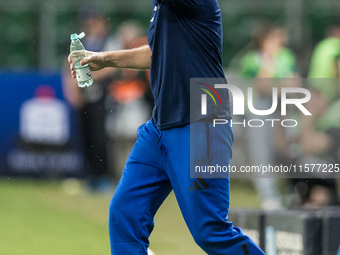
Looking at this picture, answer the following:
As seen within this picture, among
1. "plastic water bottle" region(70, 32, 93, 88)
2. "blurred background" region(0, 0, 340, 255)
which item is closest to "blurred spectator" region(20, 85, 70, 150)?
"blurred background" region(0, 0, 340, 255)

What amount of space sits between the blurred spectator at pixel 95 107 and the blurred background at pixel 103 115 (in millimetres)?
20

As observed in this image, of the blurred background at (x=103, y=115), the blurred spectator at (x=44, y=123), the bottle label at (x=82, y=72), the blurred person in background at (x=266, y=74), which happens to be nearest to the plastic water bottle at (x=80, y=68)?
the bottle label at (x=82, y=72)

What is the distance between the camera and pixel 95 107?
1080cm

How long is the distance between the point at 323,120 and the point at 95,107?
11.0 feet

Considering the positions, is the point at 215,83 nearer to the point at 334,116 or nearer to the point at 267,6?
the point at 334,116

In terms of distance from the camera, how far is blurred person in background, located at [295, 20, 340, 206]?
8445mm

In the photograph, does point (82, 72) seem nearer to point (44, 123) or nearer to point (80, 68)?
point (80, 68)

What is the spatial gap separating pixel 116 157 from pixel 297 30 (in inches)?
133

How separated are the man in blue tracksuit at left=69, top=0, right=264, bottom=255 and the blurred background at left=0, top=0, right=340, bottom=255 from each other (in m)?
2.45

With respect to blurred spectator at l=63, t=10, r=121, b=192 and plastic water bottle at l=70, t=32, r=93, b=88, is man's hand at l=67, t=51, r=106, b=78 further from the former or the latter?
blurred spectator at l=63, t=10, r=121, b=192

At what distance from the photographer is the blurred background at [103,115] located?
27.8 ft

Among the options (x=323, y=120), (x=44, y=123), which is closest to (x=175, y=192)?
(x=323, y=120)

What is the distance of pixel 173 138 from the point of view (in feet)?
14.9

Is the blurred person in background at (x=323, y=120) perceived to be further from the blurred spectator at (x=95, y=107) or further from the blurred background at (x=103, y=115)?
the blurred spectator at (x=95, y=107)
